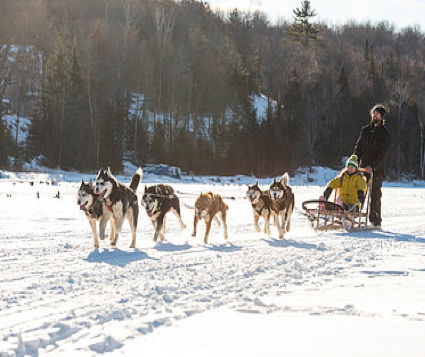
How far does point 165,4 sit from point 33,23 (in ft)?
38.5

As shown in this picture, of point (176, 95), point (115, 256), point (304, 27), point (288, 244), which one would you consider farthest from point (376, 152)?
point (304, 27)

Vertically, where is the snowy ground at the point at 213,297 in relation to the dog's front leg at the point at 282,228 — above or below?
below

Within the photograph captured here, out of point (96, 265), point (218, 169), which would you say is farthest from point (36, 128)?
point (96, 265)

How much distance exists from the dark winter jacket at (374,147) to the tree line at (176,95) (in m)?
22.2

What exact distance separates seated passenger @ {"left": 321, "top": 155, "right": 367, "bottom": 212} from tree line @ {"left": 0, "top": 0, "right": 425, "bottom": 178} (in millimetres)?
22206

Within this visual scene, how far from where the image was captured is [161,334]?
3.08 metres

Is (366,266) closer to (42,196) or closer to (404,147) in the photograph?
(42,196)

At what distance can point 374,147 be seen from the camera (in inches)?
379

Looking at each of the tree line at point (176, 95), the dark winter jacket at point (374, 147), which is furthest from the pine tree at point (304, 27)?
the dark winter jacket at point (374, 147)

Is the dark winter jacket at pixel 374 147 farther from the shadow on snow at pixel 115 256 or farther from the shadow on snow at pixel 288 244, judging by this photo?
the shadow on snow at pixel 115 256

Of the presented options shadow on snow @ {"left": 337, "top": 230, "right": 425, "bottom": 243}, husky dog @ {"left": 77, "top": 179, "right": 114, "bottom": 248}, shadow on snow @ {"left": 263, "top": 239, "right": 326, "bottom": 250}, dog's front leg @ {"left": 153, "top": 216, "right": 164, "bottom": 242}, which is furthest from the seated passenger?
husky dog @ {"left": 77, "top": 179, "right": 114, "bottom": 248}

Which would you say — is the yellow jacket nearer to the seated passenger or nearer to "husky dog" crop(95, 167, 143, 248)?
the seated passenger

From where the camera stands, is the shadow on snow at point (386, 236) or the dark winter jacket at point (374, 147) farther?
the dark winter jacket at point (374, 147)

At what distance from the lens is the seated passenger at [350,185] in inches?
363
